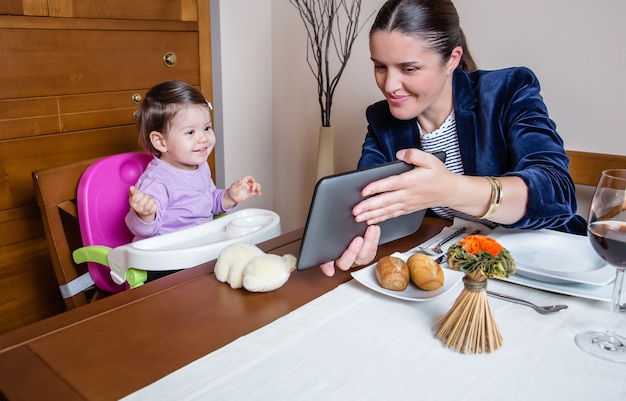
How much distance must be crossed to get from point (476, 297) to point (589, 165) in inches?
42.7

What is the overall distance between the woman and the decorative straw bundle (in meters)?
0.19

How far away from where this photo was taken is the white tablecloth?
65 centimetres

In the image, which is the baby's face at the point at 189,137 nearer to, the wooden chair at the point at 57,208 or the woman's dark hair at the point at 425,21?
the wooden chair at the point at 57,208

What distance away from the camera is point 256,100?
276cm

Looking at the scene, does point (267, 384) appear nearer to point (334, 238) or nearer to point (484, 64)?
point (334, 238)

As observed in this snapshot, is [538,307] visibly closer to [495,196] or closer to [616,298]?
[616,298]

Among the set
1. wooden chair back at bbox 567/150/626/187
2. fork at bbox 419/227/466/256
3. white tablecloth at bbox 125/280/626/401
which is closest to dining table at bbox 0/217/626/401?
white tablecloth at bbox 125/280/626/401

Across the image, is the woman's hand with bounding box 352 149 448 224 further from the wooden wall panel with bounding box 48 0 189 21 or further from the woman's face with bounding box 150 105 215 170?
the wooden wall panel with bounding box 48 0 189 21

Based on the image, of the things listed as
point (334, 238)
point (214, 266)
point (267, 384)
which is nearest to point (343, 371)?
point (267, 384)

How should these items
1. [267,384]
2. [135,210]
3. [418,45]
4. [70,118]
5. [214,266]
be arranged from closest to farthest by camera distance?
[267,384], [214,266], [418,45], [135,210], [70,118]

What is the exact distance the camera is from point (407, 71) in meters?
1.28

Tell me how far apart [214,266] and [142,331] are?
9.7 inches

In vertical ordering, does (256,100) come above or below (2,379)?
above

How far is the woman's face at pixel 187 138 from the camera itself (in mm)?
1574
